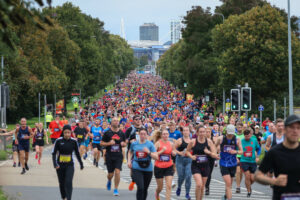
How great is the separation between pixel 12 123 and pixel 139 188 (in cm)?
4949

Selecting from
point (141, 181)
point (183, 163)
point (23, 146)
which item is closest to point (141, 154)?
point (141, 181)

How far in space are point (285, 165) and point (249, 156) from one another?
933 cm

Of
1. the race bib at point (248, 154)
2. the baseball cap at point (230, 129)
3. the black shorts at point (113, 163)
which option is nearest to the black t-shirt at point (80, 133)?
the black shorts at point (113, 163)

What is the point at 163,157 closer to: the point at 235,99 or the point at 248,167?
the point at 248,167

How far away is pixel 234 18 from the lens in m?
56.2

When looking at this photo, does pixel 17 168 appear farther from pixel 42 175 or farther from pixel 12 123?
pixel 12 123

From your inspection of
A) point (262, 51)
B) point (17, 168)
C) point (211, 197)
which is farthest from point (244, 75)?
point (211, 197)

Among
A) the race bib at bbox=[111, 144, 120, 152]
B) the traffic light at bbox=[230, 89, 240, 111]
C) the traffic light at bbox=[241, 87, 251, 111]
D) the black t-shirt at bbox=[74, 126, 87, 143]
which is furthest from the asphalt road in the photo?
the traffic light at bbox=[230, 89, 240, 111]

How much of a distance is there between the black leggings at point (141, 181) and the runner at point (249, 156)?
11.4 feet

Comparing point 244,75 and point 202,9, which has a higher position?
point 202,9

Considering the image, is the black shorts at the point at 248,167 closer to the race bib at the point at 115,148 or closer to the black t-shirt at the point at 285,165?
the race bib at the point at 115,148

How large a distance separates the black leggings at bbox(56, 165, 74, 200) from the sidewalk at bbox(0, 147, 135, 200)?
63.9 inches

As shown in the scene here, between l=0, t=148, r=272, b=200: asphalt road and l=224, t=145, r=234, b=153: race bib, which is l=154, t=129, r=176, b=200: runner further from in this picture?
l=0, t=148, r=272, b=200: asphalt road

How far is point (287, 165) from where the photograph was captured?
627 centimetres
